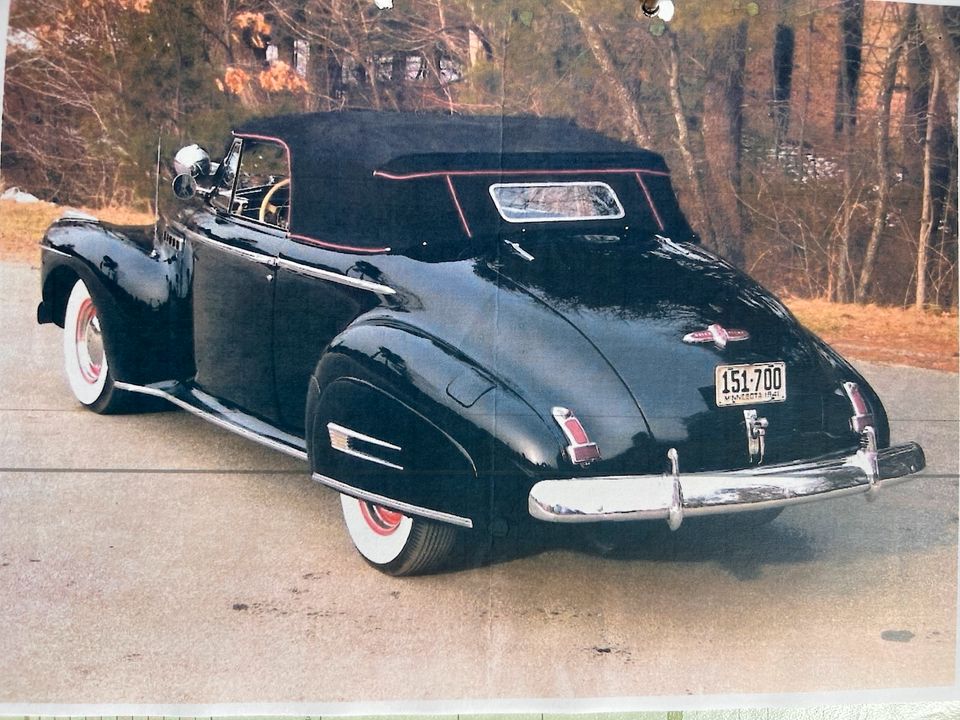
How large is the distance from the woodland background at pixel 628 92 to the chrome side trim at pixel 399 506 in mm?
1478

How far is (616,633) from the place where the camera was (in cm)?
477

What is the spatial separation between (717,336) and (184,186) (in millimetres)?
2310

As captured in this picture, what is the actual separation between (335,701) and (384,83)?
8.60 ft

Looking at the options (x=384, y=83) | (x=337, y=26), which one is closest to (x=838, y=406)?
(x=384, y=83)

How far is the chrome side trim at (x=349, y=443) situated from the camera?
173 inches

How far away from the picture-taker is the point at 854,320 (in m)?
5.04

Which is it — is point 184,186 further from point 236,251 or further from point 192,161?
point 236,251

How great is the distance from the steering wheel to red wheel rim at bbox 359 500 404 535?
121 cm

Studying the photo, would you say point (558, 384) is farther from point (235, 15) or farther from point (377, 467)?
point (235, 15)

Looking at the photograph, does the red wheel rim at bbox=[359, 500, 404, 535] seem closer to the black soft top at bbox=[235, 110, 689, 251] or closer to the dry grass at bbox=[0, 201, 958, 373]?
the black soft top at bbox=[235, 110, 689, 251]

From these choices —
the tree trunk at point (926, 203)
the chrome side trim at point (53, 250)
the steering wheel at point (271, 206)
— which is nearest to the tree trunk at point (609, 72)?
the tree trunk at point (926, 203)

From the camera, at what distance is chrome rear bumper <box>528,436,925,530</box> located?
417cm

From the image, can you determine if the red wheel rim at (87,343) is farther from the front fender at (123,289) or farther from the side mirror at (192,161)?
the side mirror at (192,161)

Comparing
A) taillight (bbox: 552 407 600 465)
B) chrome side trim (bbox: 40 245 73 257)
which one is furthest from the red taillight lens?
chrome side trim (bbox: 40 245 73 257)
